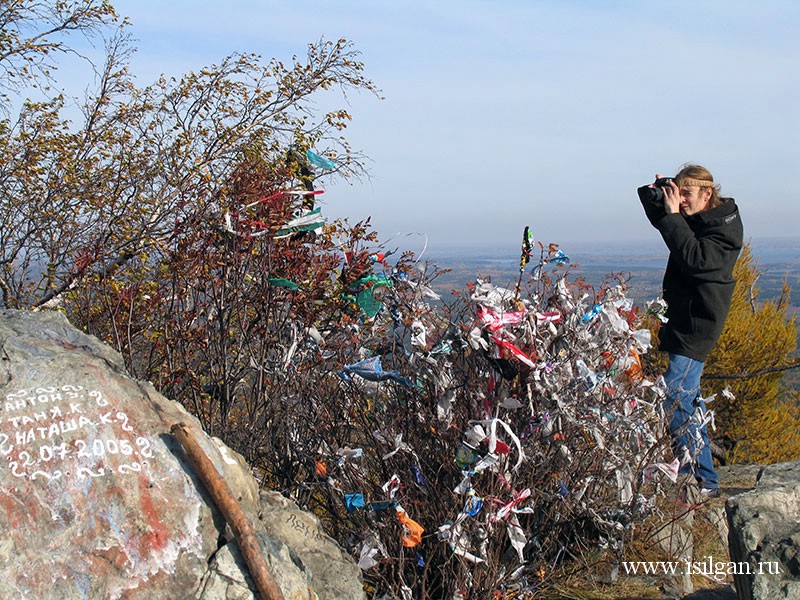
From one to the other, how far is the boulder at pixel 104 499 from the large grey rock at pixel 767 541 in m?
1.66

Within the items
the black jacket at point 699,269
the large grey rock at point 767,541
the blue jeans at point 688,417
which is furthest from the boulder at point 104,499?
the black jacket at point 699,269

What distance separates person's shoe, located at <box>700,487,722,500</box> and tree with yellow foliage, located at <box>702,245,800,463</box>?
5189 millimetres

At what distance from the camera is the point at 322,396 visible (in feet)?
14.2

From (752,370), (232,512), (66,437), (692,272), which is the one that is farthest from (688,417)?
(752,370)

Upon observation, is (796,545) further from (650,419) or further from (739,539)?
(650,419)

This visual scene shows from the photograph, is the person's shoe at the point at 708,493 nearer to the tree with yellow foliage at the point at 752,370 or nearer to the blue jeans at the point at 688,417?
the blue jeans at the point at 688,417

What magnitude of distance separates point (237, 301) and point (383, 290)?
83 cm

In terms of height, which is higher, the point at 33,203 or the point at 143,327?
the point at 33,203

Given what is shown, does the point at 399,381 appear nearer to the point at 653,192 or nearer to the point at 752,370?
the point at 653,192

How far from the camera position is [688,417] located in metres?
4.95

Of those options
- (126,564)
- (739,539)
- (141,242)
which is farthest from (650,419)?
(141,242)

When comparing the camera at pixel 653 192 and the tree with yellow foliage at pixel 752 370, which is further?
the tree with yellow foliage at pixel 752 370

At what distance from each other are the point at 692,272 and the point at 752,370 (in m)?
6.32

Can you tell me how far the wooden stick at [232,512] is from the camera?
9.77 ft
